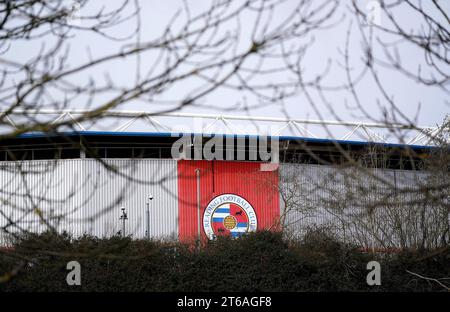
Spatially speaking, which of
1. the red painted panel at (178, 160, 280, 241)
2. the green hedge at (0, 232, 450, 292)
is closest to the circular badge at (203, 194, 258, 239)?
the red painted panel at (178, 160, 280, 241)

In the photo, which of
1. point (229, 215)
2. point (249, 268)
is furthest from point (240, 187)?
point (249, 268)

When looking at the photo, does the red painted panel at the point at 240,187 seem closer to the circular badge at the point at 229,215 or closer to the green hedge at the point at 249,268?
the circular badge at the point at 229,215

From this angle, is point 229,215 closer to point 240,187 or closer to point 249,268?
point 240,187

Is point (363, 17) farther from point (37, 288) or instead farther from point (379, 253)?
point (379, 253)

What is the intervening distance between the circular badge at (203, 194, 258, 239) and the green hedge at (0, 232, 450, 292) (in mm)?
11980

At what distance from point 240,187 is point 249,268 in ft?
45.9

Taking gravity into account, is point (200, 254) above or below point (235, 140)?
below

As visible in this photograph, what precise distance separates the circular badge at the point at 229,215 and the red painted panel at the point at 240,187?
8.7 inches

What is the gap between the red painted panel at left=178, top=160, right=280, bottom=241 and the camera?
31578 mm

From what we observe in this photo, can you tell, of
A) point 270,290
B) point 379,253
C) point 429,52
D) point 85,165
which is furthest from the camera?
point 85,165

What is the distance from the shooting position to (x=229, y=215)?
31906 millimetres

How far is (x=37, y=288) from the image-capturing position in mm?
16703
